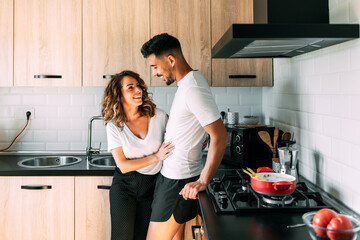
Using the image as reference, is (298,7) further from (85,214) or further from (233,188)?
(85,214)

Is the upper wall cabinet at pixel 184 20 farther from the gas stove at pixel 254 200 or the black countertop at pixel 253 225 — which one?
the black countertop at pixel 253 225

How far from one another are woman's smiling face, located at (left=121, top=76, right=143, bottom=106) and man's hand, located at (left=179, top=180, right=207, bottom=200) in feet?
2.17

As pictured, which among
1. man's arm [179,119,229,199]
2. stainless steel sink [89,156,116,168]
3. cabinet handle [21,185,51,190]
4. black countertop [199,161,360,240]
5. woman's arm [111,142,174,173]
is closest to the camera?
black countertop [199,161,360,240]

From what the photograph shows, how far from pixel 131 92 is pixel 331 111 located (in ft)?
3.84

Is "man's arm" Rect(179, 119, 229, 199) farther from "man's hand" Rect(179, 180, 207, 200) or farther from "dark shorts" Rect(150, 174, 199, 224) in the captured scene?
"dark shorts" Rect(150, 174, 199, 224)

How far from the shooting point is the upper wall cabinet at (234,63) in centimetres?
242

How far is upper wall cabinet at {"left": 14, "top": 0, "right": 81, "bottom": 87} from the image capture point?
2400 mm

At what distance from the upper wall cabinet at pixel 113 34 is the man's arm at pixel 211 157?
102 cm

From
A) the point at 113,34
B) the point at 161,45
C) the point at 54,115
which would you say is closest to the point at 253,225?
the point at 161,45

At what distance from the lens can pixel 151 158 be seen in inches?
75.6

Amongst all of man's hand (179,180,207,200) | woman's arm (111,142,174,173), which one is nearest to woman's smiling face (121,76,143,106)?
woman's arm (111,142,174,173)

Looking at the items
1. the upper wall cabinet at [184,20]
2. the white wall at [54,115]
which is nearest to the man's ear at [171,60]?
the upper wall cabinet at [184,20]

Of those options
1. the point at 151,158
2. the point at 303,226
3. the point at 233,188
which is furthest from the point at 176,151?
the point at 303,226

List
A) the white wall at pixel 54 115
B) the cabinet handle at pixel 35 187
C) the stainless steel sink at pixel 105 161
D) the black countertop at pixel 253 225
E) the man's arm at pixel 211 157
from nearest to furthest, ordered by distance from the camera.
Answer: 1. the black countertop at pixel 253 225
2. the man's arm at pixel 211 157
3. the cabinet handle at pixel 35 187
4. the stainless steel sink at pixel 105 161
5. the white wall at pixel 54 115
